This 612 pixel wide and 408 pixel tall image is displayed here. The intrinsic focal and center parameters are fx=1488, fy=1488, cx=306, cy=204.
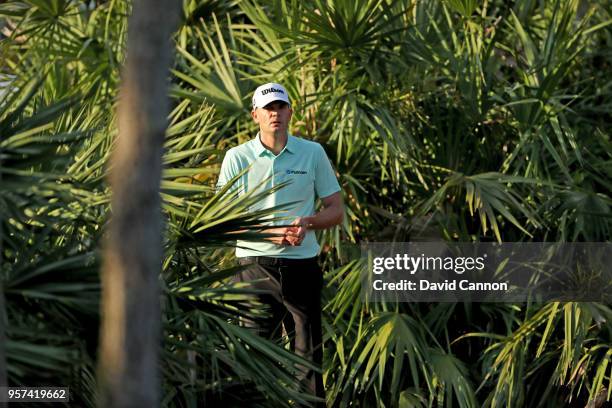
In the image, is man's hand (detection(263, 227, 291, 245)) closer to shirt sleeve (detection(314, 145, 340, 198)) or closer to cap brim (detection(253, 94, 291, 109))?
shirt sleeve (detection(314, 145, 340, 198))

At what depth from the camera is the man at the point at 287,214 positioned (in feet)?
21.7

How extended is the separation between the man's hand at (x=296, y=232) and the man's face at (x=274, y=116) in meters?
0.51

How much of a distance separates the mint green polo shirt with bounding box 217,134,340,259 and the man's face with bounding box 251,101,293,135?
75 mm

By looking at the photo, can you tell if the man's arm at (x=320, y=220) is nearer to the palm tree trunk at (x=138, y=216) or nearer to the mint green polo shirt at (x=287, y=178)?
the mint green polo shirt at (x=287, y=178)

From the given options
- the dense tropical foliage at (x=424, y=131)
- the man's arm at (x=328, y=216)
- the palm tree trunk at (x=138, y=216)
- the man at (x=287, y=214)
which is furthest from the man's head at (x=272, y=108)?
the palm tree trunk at (x=138, y=216)

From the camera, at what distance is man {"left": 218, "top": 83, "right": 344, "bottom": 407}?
261 inches

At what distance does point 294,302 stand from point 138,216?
9.80 ft

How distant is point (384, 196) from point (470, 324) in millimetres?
1044

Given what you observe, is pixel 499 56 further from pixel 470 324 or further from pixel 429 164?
pixel 470 324

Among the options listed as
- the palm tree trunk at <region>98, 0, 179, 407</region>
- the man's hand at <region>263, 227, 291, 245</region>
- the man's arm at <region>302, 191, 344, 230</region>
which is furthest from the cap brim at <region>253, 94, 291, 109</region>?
the palm tree trunk at <region>98, 0, 179, 407</region>

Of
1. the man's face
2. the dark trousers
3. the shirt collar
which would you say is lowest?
the dark trousers

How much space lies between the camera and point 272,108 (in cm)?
674

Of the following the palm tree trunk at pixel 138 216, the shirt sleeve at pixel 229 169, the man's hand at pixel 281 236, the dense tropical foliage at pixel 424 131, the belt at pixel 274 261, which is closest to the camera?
the palm tree trunk at pixel 138 216

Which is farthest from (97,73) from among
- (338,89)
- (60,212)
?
(60,212)
